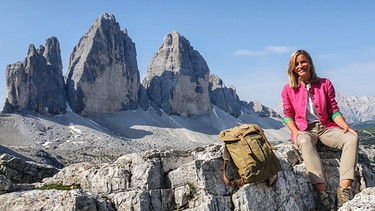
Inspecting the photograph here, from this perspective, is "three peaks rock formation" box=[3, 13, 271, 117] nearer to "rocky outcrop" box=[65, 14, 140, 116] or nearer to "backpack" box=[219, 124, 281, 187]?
"rocky outcrop" box=[65, 14, 140, 116]

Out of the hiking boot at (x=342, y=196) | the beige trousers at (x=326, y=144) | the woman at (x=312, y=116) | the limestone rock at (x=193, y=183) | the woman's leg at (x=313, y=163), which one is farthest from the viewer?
the woman at (x=312, y=116)

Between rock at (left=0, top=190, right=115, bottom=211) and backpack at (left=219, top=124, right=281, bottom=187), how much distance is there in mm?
2865

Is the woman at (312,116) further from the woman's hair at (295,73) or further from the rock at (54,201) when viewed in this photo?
the rock at (54,201)

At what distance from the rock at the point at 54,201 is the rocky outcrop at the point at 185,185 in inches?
0.9

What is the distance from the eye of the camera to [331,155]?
9.87m

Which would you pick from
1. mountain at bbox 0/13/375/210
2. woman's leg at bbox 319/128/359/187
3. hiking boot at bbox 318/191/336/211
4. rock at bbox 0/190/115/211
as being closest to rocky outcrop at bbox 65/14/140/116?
mountain at bbox 0/13/375/210

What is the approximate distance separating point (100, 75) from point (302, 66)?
183 meters

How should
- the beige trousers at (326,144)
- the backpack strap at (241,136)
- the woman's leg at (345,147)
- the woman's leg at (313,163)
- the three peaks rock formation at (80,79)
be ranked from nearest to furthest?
the backpack strap at (241,136) < the woman's leg at (345,147) < the beige trousers at (326,144) < the woman's leg at (313,163) < the three peaks rock formation at (80,79)

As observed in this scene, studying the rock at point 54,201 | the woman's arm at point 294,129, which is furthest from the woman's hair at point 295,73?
the rock at point 54,201

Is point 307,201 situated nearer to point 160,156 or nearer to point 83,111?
point 160,156

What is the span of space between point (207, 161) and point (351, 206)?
4.17 metres

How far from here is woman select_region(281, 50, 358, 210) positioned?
8.98 meters

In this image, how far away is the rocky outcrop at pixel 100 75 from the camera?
18250 centimetres

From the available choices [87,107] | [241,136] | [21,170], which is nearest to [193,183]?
[241,136]
